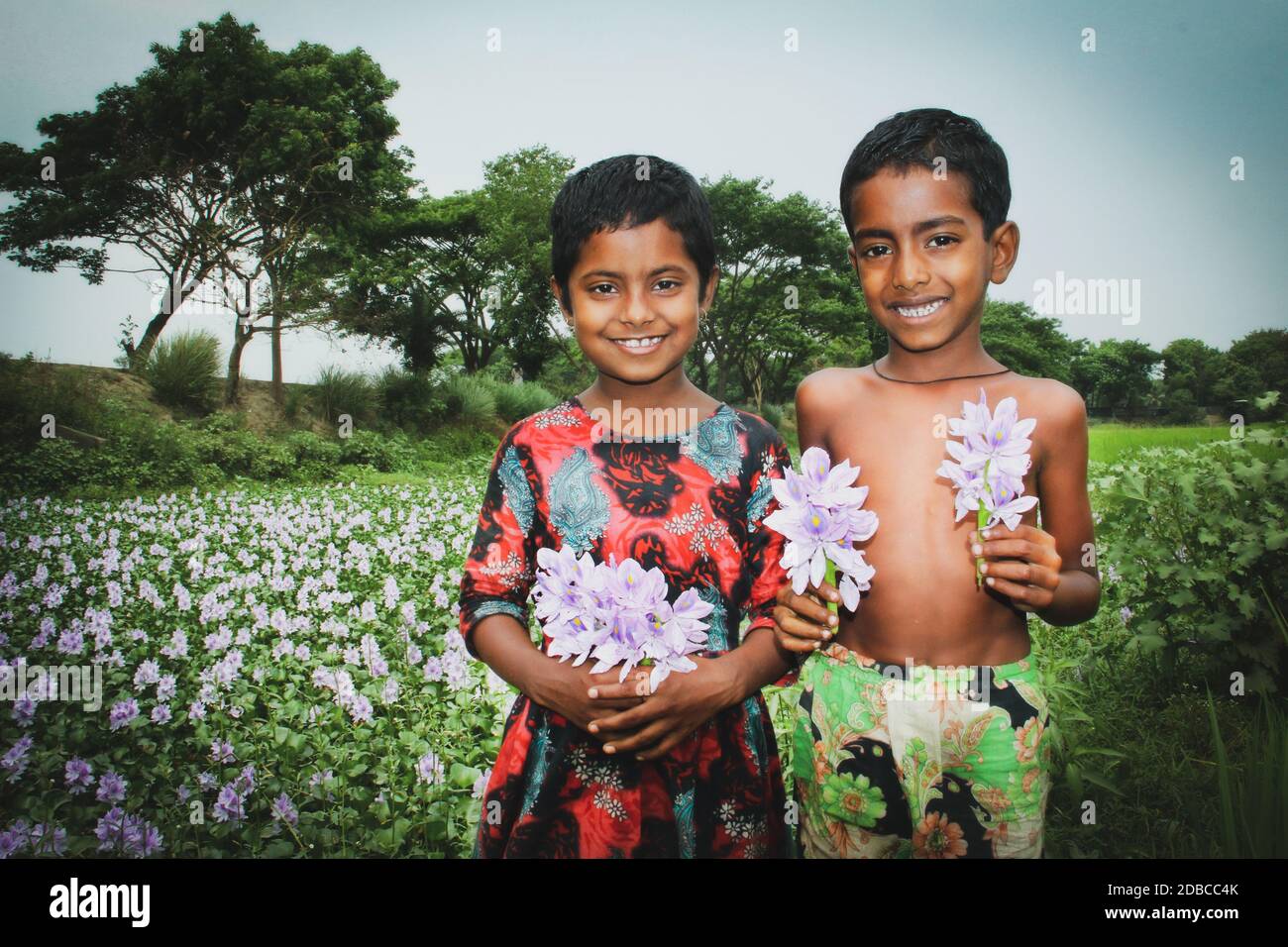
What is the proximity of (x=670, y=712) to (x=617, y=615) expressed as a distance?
0.82 feet

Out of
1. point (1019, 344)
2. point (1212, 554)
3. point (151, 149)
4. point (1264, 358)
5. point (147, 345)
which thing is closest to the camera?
point (1264, 358)

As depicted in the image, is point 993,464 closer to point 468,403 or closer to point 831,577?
point 831,577

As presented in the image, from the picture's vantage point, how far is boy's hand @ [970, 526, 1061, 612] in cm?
121

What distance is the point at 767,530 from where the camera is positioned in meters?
1.54

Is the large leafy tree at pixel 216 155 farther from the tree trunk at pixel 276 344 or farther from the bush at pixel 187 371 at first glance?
the bush at pixel 187 371

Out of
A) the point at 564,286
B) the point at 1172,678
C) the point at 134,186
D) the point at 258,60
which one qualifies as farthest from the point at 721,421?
the point at 134,186

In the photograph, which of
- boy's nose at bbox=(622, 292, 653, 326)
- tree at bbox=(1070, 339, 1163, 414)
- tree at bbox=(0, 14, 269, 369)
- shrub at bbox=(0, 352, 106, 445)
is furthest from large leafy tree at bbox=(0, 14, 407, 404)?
tree at bbox=(1070, 339, 1163, 414)

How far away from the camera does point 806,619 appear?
4.37ft

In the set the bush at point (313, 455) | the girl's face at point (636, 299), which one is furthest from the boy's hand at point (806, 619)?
the bush at point (313, 455)

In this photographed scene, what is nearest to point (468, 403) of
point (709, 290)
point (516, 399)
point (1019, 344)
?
point (516, 399)

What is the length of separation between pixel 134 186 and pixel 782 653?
289 inches

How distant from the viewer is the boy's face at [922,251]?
1.44 m

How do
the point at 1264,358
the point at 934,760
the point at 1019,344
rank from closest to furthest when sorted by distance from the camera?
the point at 934,760, the point at 1264,358, the point at 1019,344
